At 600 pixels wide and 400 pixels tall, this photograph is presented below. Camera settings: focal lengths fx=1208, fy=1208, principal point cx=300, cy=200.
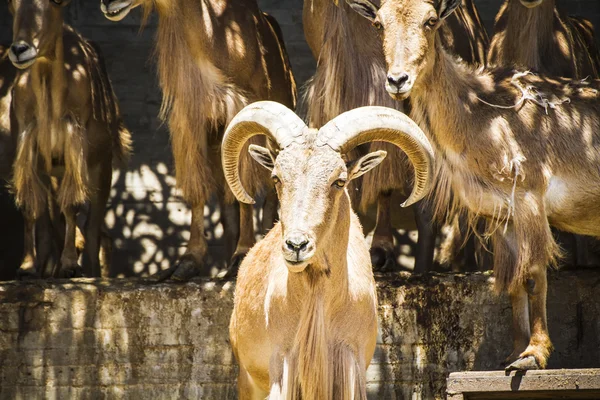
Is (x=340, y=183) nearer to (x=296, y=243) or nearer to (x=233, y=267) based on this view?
(x=296, y=243)

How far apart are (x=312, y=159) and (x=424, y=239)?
311cm

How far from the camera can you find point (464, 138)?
7.86m

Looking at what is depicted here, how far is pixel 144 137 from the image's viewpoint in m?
12.5

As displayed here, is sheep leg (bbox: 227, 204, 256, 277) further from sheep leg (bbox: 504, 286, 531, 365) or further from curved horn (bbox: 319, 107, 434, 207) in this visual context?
curved horn (bbox: 319, 107, 434, 207)

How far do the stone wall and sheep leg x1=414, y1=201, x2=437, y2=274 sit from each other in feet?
2.19

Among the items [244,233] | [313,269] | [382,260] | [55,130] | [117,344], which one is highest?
[55,130]

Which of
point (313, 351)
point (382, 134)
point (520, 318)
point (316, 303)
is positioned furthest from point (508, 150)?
point (313, 351)

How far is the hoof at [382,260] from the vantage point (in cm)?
895

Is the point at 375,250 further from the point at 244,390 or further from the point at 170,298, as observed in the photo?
the point at 244,390

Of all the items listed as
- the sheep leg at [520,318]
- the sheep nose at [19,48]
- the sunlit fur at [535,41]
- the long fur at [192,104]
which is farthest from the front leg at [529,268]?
the sheep nose at [19,48]

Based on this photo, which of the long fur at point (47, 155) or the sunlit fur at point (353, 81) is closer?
the sunlit fur at point (353, 81)

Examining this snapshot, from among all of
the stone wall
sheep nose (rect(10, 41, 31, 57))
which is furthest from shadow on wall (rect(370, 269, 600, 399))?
sheep nose (rect(10, 41, 31, 57))

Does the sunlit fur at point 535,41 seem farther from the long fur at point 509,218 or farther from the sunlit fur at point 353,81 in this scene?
the long fur at point 509,218

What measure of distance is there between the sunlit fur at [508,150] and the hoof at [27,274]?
3523mm
